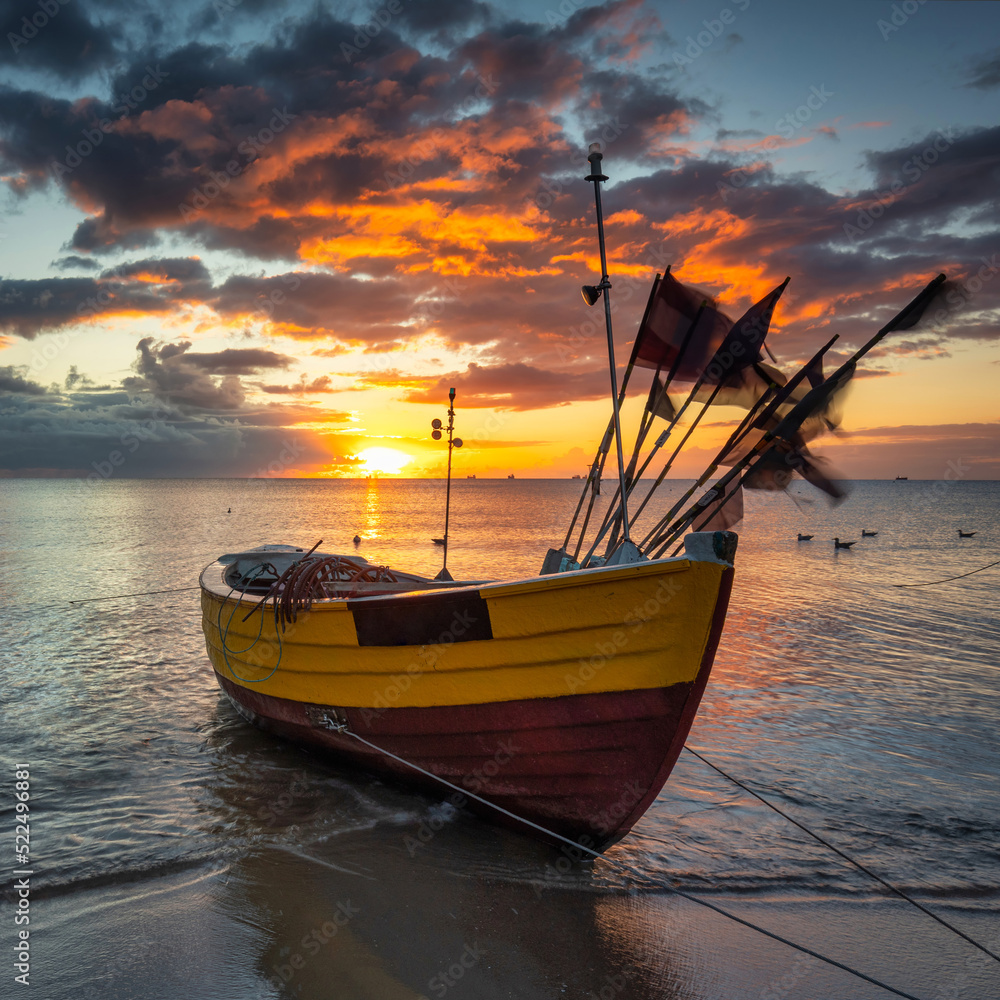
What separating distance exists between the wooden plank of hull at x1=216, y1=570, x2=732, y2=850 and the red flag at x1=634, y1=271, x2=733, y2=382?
2755 mm

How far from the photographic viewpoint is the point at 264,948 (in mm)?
3744

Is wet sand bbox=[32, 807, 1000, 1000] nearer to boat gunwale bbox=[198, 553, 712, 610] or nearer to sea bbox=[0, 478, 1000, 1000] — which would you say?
sea bbox=[0, 478, 1000, 1000]

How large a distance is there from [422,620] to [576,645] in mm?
1221

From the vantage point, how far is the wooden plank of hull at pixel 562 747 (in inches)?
155

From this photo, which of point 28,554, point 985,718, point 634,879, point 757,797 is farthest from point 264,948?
point 28,554

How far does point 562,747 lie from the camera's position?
4301 mm

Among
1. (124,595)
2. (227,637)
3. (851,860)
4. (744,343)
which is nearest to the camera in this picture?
(851,860)

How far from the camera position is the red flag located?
5598mm

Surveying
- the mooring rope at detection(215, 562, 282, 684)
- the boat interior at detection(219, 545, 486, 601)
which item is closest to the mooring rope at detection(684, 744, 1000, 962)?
the boat interior at detection(219, 545, 486, 601)

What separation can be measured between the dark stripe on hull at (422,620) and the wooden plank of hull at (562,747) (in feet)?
1.83

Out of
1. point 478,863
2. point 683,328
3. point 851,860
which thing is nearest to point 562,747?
point 478,863

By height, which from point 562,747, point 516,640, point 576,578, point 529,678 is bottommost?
point 562,747

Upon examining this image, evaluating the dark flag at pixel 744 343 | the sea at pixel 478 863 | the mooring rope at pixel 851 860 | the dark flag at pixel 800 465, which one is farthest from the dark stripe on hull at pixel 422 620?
the mooring rope at pixel 851 860

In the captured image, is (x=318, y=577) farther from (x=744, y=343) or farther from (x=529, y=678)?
(x=744, y=343)
